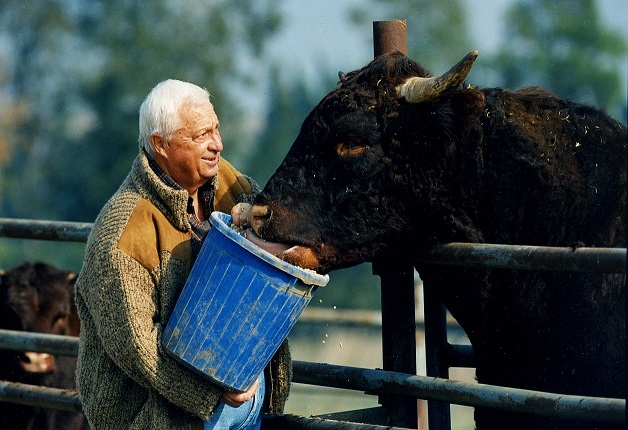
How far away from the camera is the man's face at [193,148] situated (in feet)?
14.0

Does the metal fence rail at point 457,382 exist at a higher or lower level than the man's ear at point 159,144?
lower

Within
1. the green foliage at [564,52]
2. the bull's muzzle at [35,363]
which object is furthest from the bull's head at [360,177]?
the green foliage at [564,52]

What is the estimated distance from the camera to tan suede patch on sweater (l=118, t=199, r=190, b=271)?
13.3 ft

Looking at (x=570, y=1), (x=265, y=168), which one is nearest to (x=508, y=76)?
(x=570, y=1)

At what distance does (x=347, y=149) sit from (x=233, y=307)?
2.85 ft

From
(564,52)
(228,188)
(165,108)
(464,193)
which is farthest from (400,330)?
(564,52)

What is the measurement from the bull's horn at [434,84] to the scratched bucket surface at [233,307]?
0.87 metres

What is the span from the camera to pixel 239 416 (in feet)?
13.9

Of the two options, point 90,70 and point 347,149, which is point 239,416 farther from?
point 90,70

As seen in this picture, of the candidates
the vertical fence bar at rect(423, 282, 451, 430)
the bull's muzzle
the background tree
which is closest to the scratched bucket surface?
the vertical fence bar at rect(423, 282, 451, 430)

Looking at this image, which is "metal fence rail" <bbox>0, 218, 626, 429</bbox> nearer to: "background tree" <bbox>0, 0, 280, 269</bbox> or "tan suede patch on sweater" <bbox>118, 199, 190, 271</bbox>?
"tan suede patch on sweater" <bbox>118, 199, 190, 271</bbox>

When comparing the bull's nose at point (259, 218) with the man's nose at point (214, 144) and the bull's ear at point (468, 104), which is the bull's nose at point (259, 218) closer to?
the man's nose at point (214, 144)

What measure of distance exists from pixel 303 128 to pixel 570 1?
1819 inches

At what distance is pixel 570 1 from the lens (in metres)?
48.1
